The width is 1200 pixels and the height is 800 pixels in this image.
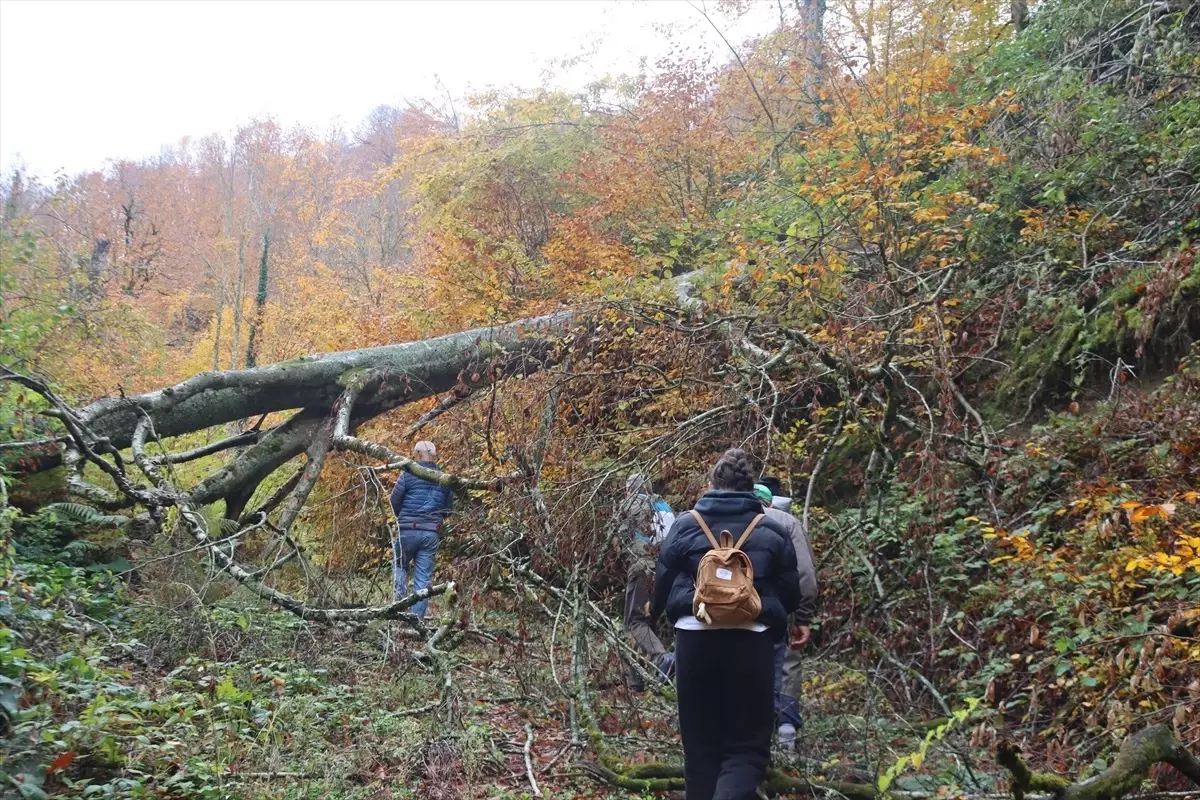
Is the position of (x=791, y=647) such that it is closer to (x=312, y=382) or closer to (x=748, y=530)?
(x=748, y=530)

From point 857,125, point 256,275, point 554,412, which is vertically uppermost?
point 256,275

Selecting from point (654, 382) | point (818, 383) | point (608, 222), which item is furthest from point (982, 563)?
point (608, 222)

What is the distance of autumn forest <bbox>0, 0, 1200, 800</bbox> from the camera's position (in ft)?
13.4

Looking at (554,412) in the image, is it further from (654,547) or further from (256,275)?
(256,275)

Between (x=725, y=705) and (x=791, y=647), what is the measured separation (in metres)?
1.18

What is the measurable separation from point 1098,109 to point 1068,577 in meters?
5.25

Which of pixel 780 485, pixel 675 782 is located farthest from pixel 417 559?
pixel 675 782

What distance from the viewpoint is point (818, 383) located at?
6.94 metres

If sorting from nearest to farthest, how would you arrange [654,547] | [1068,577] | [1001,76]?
[1068,577] < [654,547] < [1001,76]

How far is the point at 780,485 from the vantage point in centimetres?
608

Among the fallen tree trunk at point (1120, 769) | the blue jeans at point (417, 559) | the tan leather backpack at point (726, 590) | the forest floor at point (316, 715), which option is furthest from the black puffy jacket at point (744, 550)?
the blue jeans at point (417, 559)

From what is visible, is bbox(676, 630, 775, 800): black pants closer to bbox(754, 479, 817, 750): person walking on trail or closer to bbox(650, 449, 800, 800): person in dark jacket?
bbox(650, 449, 800, 800): person in dark jacket

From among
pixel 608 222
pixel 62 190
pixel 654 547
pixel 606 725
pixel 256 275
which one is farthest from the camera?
pixel 256 275

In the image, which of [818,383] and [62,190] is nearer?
[818,383]
